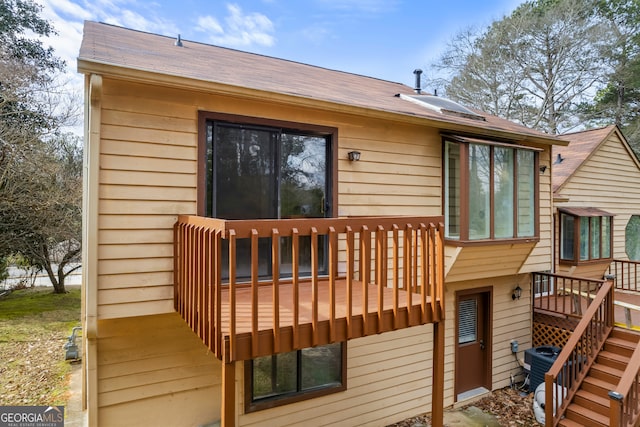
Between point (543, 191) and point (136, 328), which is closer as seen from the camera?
point (136, 328)

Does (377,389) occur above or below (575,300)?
below

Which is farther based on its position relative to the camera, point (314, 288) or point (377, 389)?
point (377, 389)

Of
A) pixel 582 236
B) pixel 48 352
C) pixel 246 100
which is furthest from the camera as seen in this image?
pixel 582 236

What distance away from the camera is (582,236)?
327 inches

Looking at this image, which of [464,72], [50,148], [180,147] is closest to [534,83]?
[464,72]

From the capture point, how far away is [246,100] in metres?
3.88

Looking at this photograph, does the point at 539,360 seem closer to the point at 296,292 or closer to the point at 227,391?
the point at 296,292

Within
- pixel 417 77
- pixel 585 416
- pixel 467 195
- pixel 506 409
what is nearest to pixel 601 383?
pixel 585 416

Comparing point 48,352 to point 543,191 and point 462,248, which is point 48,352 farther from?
point 543,191

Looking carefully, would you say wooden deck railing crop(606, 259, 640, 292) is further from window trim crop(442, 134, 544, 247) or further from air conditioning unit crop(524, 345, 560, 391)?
window trim crop(442, 134, 544, 247)

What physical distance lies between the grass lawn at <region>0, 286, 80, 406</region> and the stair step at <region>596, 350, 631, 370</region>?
7962 millimetres

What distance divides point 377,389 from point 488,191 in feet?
10.6

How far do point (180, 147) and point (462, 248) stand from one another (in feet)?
12.4

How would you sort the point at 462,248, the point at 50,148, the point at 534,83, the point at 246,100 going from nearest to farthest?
the point at 246,100, the point at 462,248, the point at 50,148, the point at 534,83
